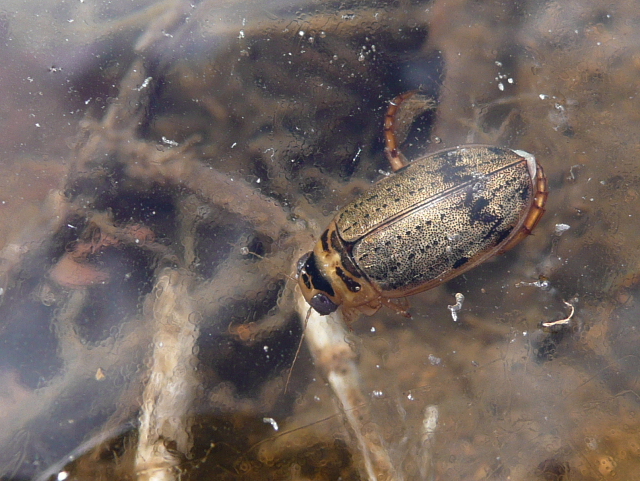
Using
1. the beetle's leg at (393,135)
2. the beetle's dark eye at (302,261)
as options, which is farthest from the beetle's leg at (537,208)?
the beetle's dark eye at (302,261)

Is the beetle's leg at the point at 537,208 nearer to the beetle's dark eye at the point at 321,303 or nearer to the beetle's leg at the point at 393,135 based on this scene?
the beetle's leg at the point at 393,135

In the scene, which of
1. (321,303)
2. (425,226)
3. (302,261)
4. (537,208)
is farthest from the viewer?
(302,261)

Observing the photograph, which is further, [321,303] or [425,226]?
[321,303]

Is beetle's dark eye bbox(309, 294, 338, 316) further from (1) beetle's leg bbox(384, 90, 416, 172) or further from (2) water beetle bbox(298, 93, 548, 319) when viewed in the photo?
(1) beetle's leg bbox(384, 90, 416, 172)

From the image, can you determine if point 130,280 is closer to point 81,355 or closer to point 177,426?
point 81,355

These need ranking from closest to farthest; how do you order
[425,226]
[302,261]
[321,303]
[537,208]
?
[425,226]
[537,208]
[321,303]
[302,261]

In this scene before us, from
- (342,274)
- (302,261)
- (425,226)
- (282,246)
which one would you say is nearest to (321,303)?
(342,274)

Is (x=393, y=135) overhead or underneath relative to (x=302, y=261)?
overhead

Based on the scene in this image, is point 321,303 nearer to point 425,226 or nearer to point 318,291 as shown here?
point 318,291
